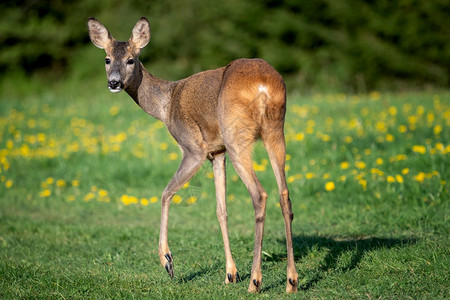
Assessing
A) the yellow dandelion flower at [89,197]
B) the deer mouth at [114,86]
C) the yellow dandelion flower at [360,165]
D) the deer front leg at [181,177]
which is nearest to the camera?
the deer front leg at [181,177]

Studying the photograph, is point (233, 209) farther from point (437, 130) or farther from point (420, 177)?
point (437, 130)

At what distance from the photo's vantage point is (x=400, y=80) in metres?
22.1

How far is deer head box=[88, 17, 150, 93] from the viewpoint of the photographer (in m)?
5.72

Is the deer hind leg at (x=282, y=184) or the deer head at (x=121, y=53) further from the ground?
the deer head at (x=121, y=53)

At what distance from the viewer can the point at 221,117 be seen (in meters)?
5.13

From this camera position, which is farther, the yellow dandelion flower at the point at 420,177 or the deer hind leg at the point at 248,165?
the yellow dandelion flower at the point at 420,177

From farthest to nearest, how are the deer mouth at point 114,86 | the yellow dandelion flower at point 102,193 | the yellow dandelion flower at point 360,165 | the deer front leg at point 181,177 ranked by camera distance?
the yellow dandelion flower at point 102,193
the yellow dandelion flower at point 360,165
the deer mouth at point 114,86
the deer front leg at point 181,177

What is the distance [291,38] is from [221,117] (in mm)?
18702

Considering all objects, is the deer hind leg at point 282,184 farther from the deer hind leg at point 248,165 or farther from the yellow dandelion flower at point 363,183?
the yellow dandelion flower at point 363,183

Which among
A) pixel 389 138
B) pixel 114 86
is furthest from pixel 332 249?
pixel 389 138

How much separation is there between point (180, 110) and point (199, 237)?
1.86 meters

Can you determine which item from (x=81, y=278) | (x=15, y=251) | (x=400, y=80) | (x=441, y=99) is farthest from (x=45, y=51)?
(x=81, y=278)

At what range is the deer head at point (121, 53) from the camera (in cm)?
572

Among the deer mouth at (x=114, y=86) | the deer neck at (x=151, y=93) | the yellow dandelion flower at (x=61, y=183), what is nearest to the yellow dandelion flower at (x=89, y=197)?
the yellow dandelion flower at (x=61, y=183)
